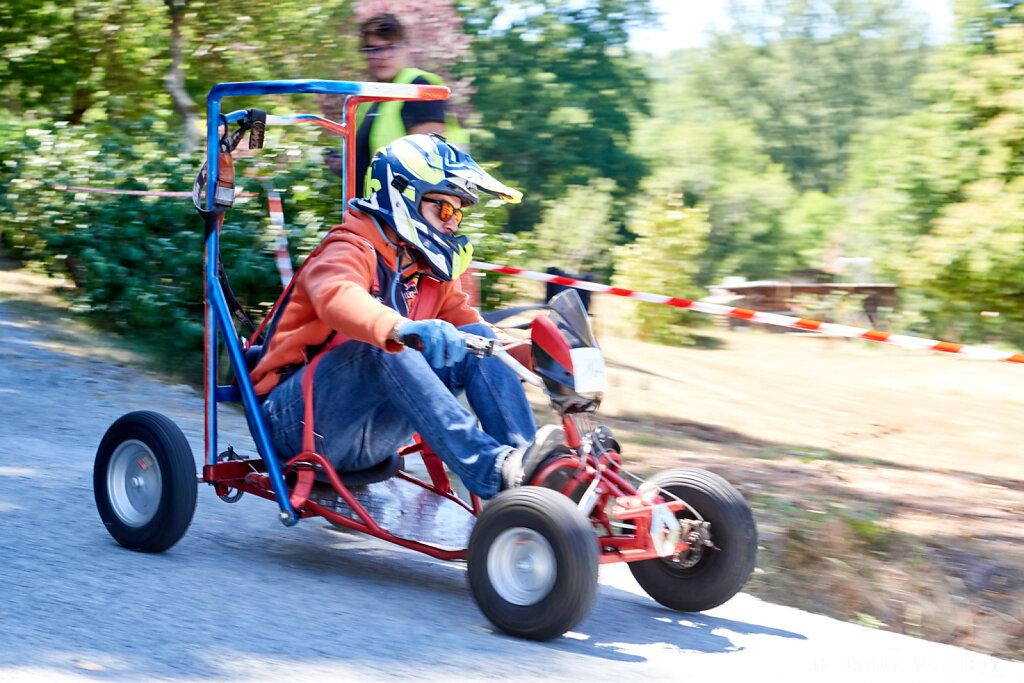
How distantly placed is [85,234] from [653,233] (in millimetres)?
8410

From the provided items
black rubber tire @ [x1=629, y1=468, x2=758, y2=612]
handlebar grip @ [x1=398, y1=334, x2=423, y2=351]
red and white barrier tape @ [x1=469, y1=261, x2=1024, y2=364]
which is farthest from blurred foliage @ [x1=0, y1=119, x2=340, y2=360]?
black rubber tire @ [x1=629, y1=468, x2=758, y2=612]

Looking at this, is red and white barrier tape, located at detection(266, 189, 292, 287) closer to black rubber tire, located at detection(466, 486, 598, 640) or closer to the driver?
the driver

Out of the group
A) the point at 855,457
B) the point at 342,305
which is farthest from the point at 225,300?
the point at 855,457

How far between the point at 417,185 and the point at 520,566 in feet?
4.17

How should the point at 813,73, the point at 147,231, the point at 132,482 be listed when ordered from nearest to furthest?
the point at 132,482, the point at 147,231, the point at 813,73

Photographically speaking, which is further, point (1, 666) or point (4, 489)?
point (4, 489)

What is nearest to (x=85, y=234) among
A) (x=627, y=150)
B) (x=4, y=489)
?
(x=4, y=489)

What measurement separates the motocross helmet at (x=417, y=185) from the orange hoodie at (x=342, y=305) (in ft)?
0.28

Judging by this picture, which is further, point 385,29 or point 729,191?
point 729,191

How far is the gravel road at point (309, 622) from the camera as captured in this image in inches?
112

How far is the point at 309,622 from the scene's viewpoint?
10.5ft

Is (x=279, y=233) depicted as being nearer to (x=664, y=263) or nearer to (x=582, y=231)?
(x=664, y=263)

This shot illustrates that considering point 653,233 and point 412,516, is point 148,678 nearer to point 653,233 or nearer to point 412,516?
point 412,516

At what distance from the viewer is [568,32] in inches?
1170
